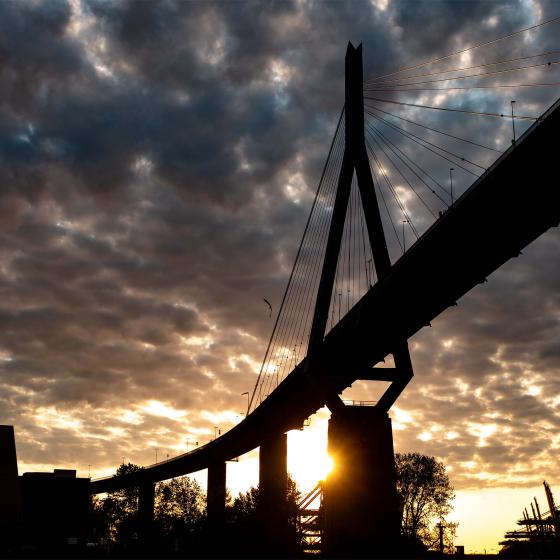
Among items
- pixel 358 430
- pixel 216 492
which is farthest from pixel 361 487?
pixel 216 492

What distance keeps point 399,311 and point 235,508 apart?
65.8 m

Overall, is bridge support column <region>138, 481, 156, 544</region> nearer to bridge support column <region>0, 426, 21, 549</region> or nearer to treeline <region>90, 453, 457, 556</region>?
treeline <region>90, 453, 457, 556</region>

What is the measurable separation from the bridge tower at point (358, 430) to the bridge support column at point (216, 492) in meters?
61.2

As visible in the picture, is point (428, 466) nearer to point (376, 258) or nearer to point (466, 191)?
point (376, 258)

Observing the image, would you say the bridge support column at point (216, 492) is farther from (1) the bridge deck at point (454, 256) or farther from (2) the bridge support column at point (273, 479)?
(1) the bridge deck at point (454, 256)

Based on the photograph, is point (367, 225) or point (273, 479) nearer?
point (367, 225)

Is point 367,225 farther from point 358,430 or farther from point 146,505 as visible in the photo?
point 146,505

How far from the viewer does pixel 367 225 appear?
177 feet

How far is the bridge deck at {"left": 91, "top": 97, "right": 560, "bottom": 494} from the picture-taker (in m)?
35.7

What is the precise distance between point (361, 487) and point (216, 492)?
64188 millimetres

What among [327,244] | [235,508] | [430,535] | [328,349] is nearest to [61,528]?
[235,508]

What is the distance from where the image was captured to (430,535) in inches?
3698

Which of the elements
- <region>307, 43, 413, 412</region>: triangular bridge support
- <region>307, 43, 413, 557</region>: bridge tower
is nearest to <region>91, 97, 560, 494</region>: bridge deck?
<region>307, 43, 413, 412</region>: triangular bridge support

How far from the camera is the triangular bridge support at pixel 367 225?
5369 cm
